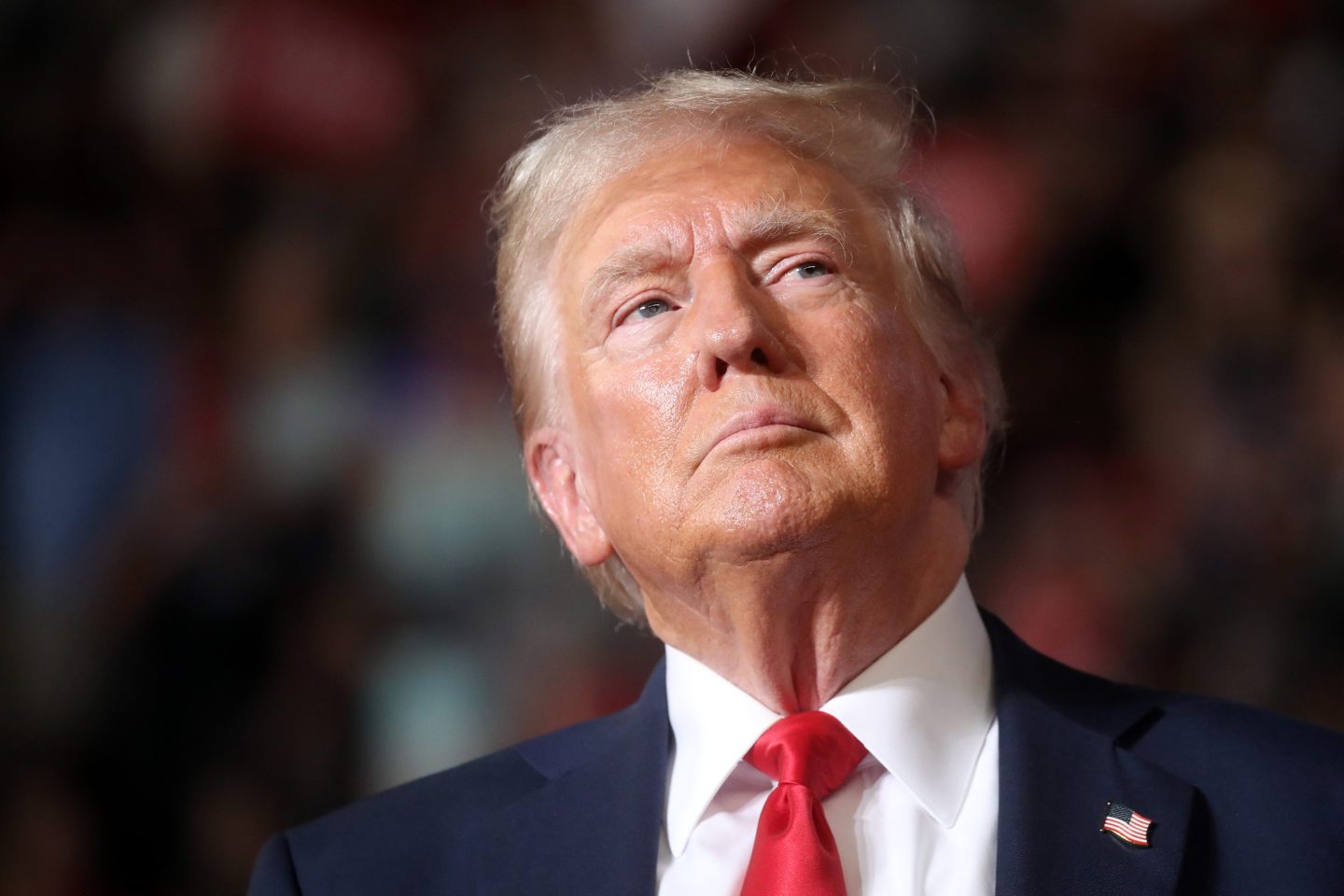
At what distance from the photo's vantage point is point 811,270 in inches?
79.4

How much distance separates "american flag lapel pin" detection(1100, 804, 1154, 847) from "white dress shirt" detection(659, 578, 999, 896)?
14cm

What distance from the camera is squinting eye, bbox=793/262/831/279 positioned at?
201cm

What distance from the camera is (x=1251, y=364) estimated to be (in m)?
3.72

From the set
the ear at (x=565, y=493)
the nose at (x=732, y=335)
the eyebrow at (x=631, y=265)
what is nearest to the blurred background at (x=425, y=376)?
the ear at (x=565, y=493)

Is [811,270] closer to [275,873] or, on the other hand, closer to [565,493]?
[565,493]

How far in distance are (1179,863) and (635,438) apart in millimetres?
845

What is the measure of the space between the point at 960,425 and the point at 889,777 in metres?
0.54

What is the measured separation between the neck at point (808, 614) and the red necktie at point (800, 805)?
0.20 ft

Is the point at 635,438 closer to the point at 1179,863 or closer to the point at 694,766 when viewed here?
the point at 694,766

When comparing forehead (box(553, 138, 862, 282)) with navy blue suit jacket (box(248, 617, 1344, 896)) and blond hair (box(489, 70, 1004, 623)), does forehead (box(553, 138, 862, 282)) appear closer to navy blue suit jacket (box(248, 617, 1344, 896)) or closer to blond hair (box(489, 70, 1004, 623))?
blond hair (box(489, 70, 1004, 623))

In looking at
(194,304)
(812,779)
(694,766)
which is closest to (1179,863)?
(812,779)

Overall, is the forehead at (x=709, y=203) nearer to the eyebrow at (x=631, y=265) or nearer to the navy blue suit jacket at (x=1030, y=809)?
the eyebrow at (x=631, y=265)

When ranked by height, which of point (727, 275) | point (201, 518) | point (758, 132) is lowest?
point (201, 518)

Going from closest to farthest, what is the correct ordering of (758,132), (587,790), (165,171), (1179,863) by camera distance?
(1179,863) < (587,790) < (758,132) < (165,171)
